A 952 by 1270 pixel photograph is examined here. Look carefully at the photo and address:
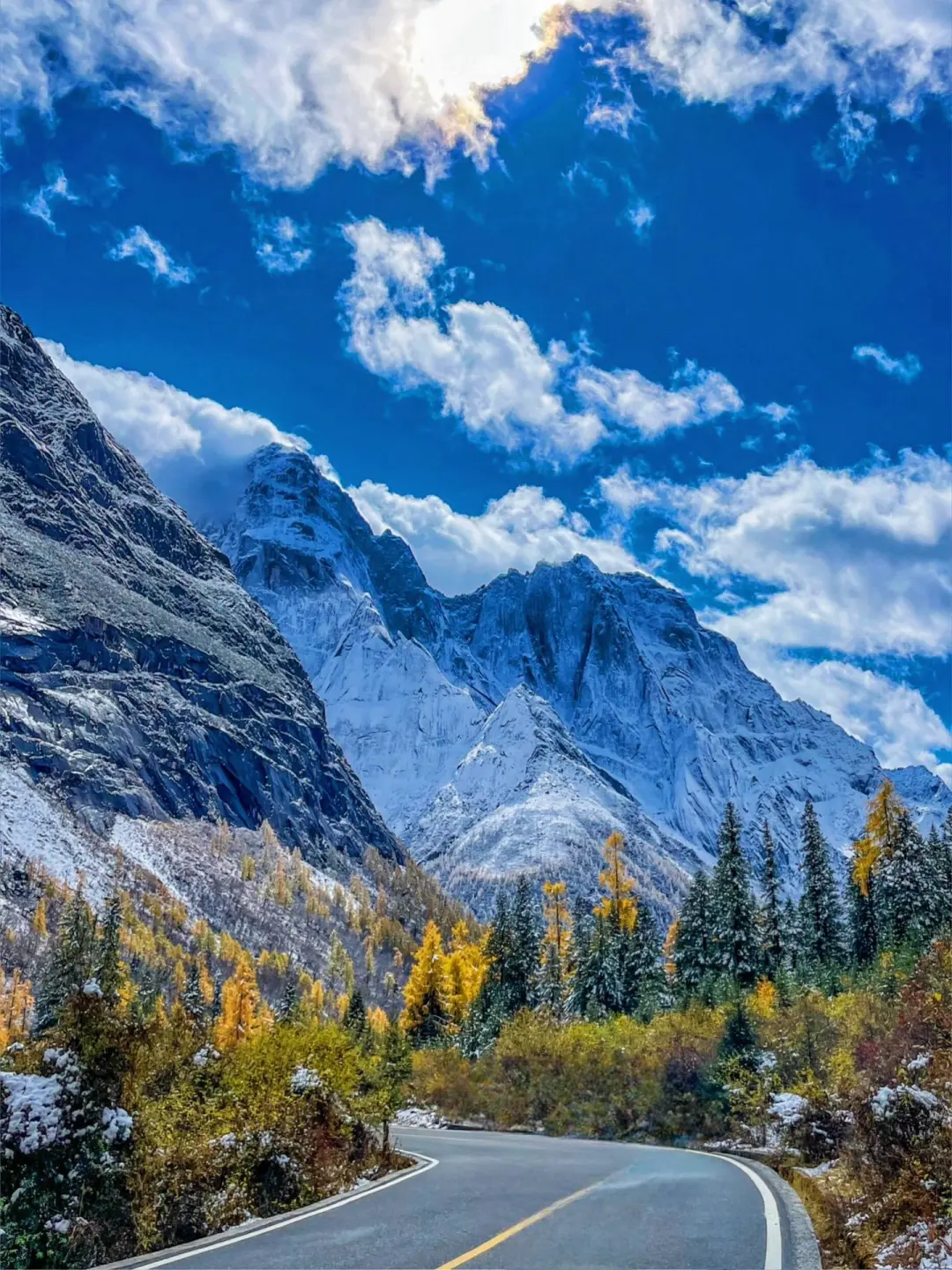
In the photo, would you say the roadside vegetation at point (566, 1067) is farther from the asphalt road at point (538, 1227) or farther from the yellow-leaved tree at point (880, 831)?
the asphalt road at point (538, 1227)

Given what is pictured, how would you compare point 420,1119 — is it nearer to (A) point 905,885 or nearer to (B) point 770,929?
(B) point 770,929

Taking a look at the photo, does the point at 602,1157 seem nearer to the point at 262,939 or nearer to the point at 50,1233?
the point at 50,1233

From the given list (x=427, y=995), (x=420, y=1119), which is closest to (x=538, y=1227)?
(x=420, y=1119)

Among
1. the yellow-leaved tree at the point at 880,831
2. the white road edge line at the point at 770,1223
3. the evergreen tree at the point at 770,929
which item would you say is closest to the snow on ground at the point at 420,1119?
the white road edge line at the point at 770,1223

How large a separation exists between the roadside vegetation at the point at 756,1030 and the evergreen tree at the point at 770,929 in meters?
0.15

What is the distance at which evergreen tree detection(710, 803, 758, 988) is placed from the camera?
4603 centimetres

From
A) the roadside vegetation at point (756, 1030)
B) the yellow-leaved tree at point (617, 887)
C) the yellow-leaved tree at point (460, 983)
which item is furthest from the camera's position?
the yellow-leaved tree at point (460, 983)

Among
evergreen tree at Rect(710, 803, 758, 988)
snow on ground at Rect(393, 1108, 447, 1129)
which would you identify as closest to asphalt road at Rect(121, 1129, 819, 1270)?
snow on ground at Rect(393, 1108, 447, 1129)

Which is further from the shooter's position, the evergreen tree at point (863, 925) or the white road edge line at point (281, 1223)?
the evergreen tree at point (863, 925)

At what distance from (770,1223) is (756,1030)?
16.5 m

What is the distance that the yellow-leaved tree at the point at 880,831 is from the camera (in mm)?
47219

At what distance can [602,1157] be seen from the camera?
19.2 metres

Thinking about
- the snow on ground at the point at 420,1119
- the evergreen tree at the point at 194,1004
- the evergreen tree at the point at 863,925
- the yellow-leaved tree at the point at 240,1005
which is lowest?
the yellow-leaved tree at the point at 240,1005

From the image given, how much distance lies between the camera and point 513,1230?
10086mm
